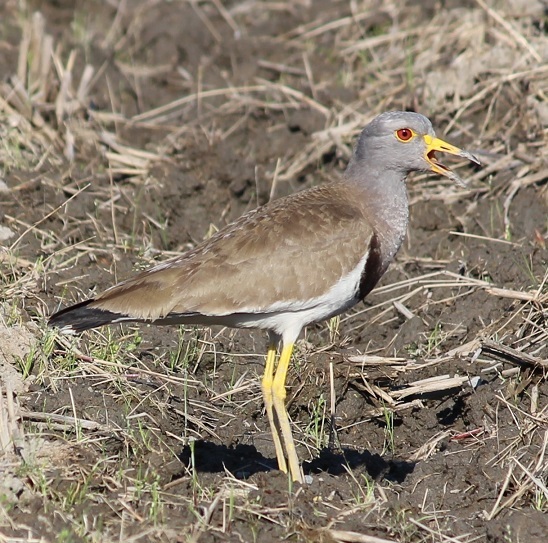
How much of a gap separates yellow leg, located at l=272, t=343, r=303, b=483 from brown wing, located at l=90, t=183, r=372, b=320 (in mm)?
333

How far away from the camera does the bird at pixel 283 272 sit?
546 cm

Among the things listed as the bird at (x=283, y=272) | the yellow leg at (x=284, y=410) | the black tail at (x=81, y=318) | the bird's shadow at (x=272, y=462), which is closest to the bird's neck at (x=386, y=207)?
the bird at (x=283, y=272)

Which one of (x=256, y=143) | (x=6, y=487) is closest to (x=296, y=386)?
(x=6, y=487)

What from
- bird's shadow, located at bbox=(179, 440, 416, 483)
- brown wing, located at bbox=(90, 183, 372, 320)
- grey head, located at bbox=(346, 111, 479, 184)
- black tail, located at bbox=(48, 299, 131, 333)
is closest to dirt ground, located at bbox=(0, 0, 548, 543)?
bird's shadow, located at bbox=(179, 440, 416, 483)

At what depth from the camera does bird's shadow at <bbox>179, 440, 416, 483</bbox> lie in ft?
18.9

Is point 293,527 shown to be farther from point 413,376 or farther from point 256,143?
point 256,143

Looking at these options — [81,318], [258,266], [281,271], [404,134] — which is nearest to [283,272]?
[281,271]

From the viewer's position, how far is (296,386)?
6.37 m

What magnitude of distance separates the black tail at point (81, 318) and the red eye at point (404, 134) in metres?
2.01

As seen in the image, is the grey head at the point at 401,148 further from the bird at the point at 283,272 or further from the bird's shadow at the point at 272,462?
the bird's shadow at the point at 272,462

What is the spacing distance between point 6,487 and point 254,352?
7.53ft

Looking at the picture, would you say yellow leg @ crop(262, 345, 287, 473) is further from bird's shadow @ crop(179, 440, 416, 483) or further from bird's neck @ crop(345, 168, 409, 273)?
bird's neck @ crop(345, 168, 409, 273)

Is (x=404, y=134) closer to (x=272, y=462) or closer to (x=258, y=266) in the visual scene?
(x=258, y=266)

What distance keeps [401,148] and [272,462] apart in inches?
78.0
